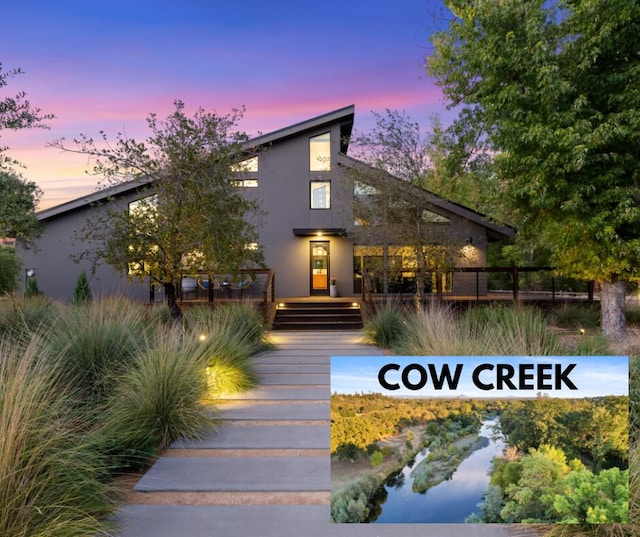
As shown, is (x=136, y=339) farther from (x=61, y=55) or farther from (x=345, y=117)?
(x=345, y=117)

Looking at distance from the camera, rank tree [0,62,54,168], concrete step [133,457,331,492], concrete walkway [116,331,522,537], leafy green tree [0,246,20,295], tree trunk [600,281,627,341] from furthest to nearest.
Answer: leafy green tree [0,246,20,295]
tree trunk [600,281,627,341]
tree [0,62,54,168]
concrete step [133,457,331,492]
concrete walkway [116,331,522,537]

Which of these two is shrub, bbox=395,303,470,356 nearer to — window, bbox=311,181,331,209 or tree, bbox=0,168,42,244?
tree, bbox=0,168,42,244

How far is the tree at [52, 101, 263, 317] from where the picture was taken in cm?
905

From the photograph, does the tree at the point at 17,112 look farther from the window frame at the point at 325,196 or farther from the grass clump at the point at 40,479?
the window frame at the point at 325,196

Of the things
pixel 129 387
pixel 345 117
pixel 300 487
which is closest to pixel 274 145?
pixel 345 117

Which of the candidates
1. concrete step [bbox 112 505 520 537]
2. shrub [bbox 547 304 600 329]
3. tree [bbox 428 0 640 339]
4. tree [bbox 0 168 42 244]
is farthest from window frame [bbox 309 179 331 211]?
concrete step [bbox 112 505 520 537]

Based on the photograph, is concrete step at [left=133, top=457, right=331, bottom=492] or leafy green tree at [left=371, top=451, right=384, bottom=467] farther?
concrete step at [left=133, top=457, right=331, bottom=492]

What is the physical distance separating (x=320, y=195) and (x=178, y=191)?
10.0 m

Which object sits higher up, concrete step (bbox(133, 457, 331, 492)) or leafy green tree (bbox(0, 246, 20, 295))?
leafy green tree (bbox(0, 246, 20, 295))

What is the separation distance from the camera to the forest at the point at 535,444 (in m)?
2.15

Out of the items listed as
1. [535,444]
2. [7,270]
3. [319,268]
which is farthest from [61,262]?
[535,444]

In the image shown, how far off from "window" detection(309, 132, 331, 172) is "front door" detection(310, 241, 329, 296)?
2.96 metres

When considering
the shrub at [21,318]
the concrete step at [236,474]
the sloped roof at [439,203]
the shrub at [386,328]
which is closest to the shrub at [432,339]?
the shrub at [386,328]

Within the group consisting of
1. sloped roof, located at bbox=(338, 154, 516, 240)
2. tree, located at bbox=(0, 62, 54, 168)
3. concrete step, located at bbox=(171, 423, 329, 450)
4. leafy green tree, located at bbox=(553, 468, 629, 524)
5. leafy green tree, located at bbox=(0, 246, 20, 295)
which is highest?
tree, located at bbox=(0, 62, 54, 168)
